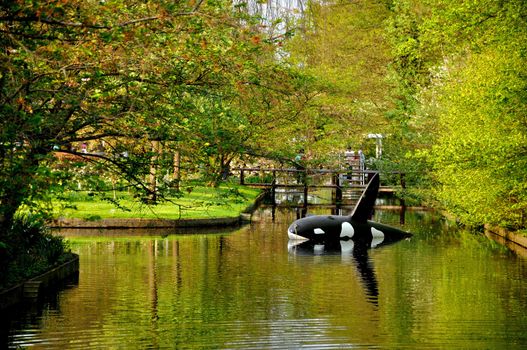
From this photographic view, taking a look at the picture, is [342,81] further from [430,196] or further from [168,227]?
[168,227]

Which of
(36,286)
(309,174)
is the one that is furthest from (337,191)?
(36,286)

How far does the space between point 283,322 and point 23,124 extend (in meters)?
5.51

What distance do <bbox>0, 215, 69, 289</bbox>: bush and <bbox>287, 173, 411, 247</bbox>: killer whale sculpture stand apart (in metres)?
11.5

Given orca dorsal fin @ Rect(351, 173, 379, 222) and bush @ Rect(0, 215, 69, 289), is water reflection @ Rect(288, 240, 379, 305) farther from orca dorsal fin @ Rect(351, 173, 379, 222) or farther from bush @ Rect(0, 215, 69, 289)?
bush @ Rect(0, 215, 69, 289)

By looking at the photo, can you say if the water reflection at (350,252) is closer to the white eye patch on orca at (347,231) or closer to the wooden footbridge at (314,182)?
the white eye patch on orca at (347,231)

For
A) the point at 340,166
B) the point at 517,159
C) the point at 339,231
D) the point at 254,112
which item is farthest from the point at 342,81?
the point at 254,112

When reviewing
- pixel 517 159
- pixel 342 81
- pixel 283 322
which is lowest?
pixel 283 322

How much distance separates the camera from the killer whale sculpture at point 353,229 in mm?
34250

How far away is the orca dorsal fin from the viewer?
3472 centimetres

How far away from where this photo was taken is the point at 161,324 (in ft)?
55.6

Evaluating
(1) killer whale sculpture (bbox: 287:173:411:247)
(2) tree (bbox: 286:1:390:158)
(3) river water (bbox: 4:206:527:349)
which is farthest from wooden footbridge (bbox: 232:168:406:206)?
(3) river water (bbox: 4:206:527:349)

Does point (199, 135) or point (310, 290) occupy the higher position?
point (199, 135)

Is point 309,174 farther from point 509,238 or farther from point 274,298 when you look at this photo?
point 274,298

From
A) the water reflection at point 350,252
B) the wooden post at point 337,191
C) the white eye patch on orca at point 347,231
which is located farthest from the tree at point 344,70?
the water reflection at point 350,252
